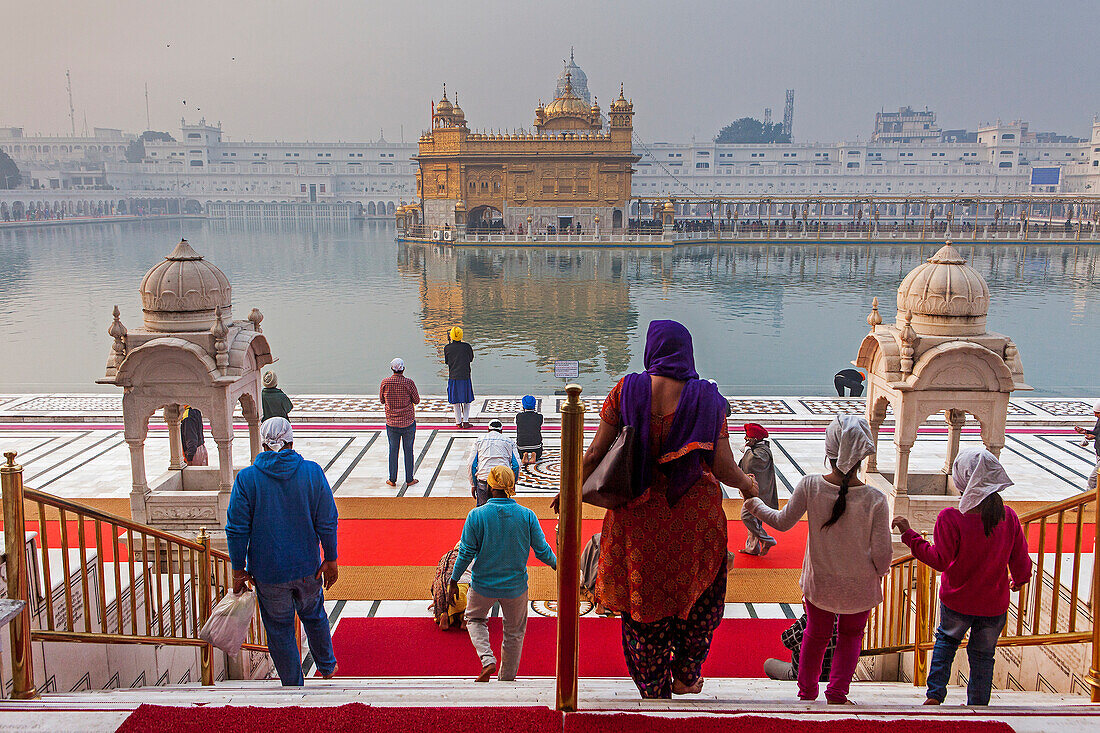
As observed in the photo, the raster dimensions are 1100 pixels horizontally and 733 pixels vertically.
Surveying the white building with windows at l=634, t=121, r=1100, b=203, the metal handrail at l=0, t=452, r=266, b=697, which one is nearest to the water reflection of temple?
the metal handrail at l=0, t=452, r=266, b=697

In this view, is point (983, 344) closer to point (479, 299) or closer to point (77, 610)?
point (77, 610)

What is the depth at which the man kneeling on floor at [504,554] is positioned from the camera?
2.86 m

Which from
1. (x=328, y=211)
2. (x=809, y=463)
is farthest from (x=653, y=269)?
(x=328, y=211)

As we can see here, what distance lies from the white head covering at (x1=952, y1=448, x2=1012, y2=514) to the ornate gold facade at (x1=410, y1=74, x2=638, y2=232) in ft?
131

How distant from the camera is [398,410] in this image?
5.80m

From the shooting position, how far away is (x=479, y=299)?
71.2ft

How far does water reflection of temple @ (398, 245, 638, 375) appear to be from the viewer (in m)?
14.7

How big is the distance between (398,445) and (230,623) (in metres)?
3.19

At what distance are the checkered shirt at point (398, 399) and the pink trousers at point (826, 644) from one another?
12.4ft

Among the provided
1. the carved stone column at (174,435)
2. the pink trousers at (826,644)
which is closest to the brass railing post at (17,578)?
the pink trousers at (826,644)

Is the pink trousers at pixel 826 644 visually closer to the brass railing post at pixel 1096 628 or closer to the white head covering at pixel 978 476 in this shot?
the white head covering at pixel 978 476

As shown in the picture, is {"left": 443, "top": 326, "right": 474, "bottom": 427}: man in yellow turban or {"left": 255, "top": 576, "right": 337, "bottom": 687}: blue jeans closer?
{"left": 255, "top": 576, "right": 337, "bottom": 687}: blue jeans

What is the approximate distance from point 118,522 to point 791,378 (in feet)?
33.2

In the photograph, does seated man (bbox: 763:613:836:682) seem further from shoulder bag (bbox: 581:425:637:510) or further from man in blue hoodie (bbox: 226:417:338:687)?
man in blue hoodie (bbox: 226:417:338:687)
